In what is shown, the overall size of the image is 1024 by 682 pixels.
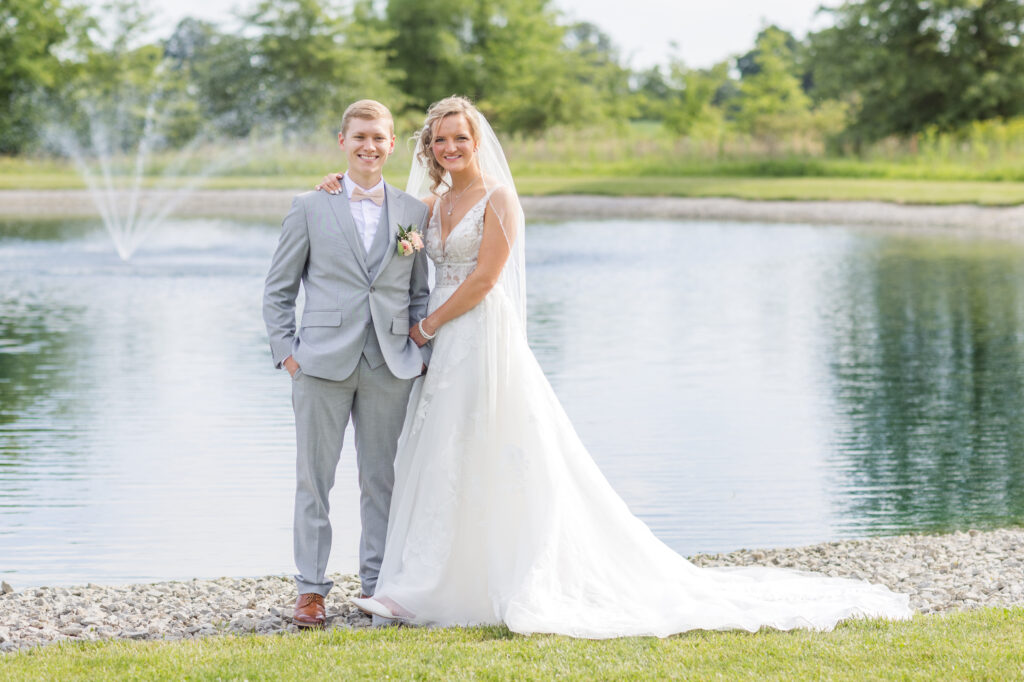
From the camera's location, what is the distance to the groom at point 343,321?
482 centimetres

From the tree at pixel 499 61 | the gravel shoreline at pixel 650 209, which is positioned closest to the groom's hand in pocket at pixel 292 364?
the gravel shoreline at pixel 650 209

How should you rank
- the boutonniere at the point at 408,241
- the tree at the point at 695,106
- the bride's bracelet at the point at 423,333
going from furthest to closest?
the tree at the point at 695,106 < the bride's bracelet at the point at 423,333 < the boutonniere at the point at 408,241

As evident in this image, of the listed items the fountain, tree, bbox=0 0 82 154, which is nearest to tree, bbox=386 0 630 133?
the fountain

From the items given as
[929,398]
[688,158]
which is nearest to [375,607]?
[929,398]

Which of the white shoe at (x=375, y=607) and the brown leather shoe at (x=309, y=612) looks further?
the brown leather shoe at (x=309, y=612)

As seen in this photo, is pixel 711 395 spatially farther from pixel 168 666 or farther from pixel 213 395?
pixel 168 666

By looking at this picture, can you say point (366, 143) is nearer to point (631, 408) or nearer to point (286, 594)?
point (286, 594)

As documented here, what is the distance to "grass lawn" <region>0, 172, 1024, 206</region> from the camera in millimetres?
31953

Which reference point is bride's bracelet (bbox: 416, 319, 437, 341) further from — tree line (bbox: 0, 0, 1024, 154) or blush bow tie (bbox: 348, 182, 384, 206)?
tree line (bbox: 0, 0, 1024, 154)

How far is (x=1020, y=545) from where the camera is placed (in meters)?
6.39

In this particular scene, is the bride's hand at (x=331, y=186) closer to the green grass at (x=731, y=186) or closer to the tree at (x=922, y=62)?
Answer: the green grass at (x=731, y=186)

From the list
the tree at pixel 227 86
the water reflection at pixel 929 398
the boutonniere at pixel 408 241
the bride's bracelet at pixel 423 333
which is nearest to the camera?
the boutonniere at pixel 408 241

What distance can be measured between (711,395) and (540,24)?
5477cm

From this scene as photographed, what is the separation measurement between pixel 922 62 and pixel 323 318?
43874 millimetres
